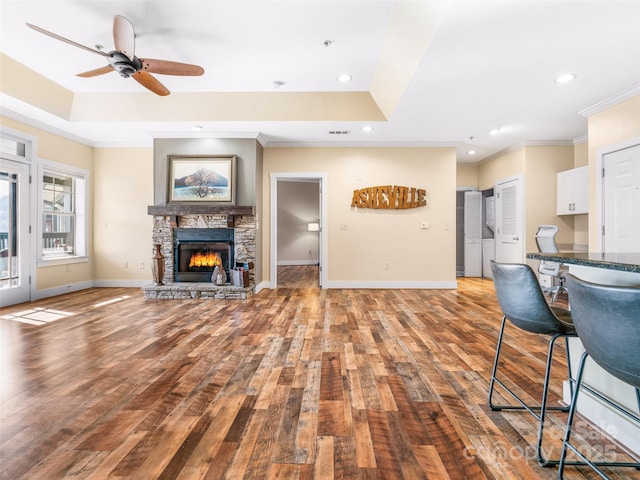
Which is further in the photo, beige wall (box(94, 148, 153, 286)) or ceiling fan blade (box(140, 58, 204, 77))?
beige wall (box(94, 148, 153, 286))

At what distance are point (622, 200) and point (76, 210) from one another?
8.22 m

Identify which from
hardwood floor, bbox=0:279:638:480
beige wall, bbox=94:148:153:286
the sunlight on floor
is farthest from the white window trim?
hardwood floor, bbox=0:279:638:480

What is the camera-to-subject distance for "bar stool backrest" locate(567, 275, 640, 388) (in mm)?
925

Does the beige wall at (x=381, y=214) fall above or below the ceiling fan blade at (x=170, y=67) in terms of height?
below

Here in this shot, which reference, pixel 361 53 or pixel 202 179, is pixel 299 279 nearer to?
pixel 202 179

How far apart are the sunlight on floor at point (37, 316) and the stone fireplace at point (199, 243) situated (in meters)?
1.15

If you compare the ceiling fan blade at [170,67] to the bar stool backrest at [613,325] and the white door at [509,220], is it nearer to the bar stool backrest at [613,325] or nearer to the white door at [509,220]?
the bar stool backrest at [613,325]

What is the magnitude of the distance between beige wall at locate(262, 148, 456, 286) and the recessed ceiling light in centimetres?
241

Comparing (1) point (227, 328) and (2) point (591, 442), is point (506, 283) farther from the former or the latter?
(1) point (227, 328)

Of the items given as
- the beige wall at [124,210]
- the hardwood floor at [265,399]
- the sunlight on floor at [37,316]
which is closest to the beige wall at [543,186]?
the hardwood floor at [265,399]

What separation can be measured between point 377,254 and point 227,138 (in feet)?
10.8

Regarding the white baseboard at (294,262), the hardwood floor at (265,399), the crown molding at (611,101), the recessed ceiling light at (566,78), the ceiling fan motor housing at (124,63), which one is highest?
the recessed ceiling light at (566,78)

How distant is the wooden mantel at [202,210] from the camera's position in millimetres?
5141

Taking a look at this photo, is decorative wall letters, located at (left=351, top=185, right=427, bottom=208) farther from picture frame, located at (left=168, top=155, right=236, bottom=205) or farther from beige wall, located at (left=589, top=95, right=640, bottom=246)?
beige wall, located at (left=589, top=95, right=640, bottom=246)
